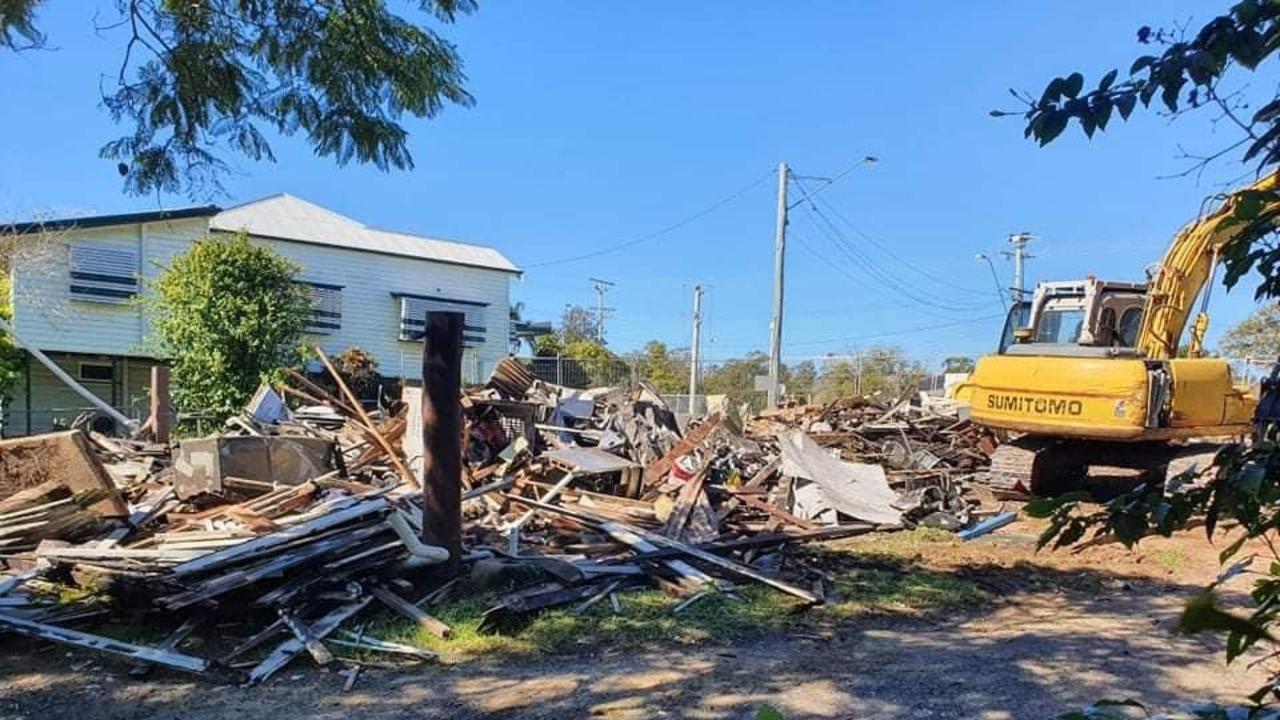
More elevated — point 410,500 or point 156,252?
point 156,252

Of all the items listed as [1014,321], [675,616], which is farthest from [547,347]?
[675,616]

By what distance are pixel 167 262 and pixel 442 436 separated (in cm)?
1935

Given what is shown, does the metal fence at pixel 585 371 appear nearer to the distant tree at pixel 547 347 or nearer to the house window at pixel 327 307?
the distant tree at pixel 547 347

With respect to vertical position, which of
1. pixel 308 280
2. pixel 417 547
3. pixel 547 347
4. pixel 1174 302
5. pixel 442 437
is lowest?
pixel 417 547

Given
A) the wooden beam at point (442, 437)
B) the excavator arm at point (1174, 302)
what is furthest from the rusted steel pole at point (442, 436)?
the excavator arm at point (1174, 302)

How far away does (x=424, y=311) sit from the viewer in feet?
84.1

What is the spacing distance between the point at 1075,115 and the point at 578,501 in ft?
28.3

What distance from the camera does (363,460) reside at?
35.4 feet

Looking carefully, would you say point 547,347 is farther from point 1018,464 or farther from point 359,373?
point 1018,464

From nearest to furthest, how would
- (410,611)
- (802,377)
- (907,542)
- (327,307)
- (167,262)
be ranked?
(410,611), (907,542), (167,262), (327,307), (802,377)

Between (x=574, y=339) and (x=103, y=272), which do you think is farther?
(x=574, y=339)

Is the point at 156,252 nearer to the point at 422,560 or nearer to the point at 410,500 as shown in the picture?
the point at 410,500

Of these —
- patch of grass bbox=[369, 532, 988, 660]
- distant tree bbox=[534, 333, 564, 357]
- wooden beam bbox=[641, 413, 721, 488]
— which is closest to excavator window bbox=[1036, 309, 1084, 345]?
wooden beam bbox=[641, 413, 721, 488]

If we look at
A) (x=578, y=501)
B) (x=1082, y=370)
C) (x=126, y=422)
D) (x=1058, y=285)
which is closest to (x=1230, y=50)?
(x=578, y=501)
